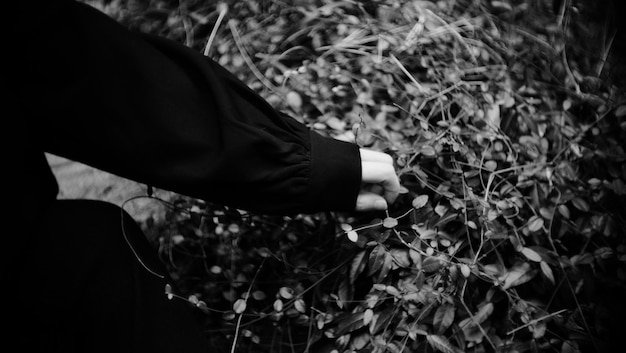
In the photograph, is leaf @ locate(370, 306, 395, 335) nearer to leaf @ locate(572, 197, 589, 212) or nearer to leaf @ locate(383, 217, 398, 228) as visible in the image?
leaf @ locate(383, 217, 398, 228)

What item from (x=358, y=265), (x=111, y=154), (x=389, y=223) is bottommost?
(x=358, y=265)

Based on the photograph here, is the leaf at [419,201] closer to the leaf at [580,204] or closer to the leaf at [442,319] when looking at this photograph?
the leaf at [442,319]

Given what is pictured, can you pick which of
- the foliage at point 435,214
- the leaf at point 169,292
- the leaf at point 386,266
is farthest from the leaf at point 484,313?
the leaf at point 169,292

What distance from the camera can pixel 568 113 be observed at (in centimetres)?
163

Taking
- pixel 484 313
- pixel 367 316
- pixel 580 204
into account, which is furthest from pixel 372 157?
pixel 580 204

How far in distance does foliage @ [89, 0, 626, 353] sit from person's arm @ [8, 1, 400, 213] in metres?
0.22

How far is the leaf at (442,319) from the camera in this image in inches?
52.4

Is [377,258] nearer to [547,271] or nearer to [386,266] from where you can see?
[386,266]

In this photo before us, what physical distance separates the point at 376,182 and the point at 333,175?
0.45 ft

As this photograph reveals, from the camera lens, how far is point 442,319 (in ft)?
4.38

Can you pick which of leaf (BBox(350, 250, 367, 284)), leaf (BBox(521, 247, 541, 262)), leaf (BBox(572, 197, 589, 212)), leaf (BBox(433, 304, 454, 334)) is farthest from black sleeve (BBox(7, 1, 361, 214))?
leaf (BBox(572, 197, 589, 212))

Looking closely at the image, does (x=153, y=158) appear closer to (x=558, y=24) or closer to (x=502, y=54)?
(x=502, y=54)

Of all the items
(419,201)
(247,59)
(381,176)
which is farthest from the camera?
(247,59)

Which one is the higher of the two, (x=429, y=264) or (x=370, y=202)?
(x=370, y=202)
